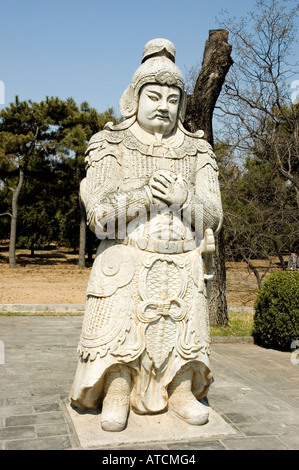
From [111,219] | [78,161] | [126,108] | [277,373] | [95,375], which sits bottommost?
[277,373]

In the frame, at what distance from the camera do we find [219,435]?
3.04 metres

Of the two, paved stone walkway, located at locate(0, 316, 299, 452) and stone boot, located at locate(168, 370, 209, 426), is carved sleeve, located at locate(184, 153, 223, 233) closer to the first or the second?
stone boot, located at locate(168, 370, 209, 426)

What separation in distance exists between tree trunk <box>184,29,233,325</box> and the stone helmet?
3.94 meters

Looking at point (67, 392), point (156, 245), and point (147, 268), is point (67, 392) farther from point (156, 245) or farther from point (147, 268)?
point (156, 245)

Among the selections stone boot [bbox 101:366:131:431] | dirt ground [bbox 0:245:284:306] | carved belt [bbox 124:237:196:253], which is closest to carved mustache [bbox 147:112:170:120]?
carved belt [bbox 124:237:196:253]

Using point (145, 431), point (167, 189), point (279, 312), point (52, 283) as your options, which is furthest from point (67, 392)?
point (52, 283)

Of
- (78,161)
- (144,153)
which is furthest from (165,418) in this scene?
(78,161)

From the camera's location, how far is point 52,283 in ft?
46.2

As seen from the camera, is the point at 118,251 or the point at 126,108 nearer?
the point at 118,251

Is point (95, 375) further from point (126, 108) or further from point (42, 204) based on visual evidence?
point (42, 204)

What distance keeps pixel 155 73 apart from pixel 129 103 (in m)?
0.32

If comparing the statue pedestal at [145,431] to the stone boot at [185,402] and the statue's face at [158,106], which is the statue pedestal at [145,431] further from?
the statue's face at [158,106]

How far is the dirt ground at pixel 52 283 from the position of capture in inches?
431
